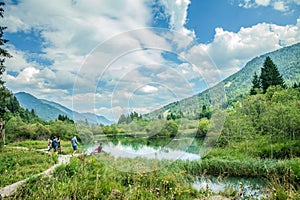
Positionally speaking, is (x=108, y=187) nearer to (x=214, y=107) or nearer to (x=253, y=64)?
(x=214, y=107)

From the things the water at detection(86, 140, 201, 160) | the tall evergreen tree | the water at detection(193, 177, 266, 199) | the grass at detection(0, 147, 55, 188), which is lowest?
the water at detection(193, 177, 266, 199)

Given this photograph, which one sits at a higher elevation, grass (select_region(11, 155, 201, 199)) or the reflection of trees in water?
the reflection of trees in water

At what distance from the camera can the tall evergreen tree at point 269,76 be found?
4003 centimetres

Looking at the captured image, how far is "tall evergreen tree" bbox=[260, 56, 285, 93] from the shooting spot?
4003 cm

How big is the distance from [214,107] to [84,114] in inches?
236

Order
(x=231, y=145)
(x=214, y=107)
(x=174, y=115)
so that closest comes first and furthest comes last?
(x=174, y=115), (x=214, y=107), (x=231, y=145)

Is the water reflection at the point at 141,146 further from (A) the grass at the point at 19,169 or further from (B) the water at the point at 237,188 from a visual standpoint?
(A) the grass at the point at 19,169

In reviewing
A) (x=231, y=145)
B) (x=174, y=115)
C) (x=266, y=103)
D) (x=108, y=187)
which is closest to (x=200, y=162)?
(x=174, y=115)

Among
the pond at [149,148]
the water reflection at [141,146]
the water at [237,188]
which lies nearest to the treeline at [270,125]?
the water at [237,188]

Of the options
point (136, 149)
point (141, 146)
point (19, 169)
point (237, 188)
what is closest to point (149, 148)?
point (141, 146)

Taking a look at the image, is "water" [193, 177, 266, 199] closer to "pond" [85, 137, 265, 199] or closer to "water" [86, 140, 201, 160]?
"pond" [85, 137, 265, 199]

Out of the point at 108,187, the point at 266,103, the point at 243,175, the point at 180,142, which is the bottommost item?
the point at 243,175

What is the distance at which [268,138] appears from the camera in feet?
79.2

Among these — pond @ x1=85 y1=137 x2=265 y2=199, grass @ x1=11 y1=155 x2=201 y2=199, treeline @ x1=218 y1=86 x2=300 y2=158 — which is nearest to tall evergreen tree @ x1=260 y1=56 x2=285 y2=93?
treeline @ x1=218 y1=86 x2=300 y2=158
